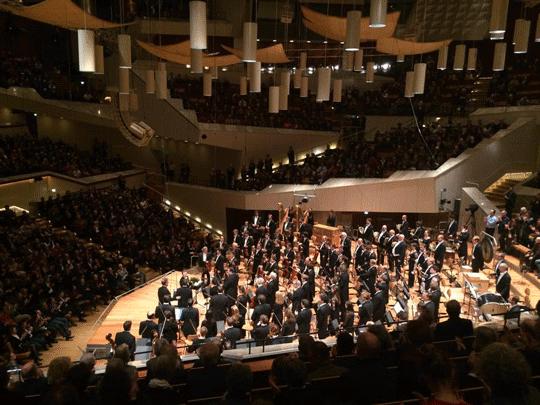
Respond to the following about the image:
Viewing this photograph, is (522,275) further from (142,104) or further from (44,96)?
(44,96)

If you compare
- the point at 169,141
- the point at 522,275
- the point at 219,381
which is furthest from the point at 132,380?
the point at 169,141

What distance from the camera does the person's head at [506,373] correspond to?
2291mm

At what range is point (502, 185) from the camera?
706 inches

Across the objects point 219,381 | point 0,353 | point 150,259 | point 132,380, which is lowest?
point 150,259

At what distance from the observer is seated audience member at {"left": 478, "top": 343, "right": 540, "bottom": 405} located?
2291 mm

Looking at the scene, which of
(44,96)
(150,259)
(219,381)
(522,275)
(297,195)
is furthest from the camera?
(44,96)

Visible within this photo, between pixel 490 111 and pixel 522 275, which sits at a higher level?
pixel 490 111

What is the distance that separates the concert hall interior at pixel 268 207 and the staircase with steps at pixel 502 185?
0.26ft

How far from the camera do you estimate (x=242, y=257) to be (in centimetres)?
1505

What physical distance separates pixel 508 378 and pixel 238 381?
123 centimetres

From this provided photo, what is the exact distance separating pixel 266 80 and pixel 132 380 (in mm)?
20534

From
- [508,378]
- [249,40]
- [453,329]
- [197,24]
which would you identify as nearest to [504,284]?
[453,329]

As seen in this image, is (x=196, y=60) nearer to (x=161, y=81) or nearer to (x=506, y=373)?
(x=161, y=81)

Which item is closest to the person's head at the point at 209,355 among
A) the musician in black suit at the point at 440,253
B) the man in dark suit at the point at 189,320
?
the man in dark suit at the point at 189,320
